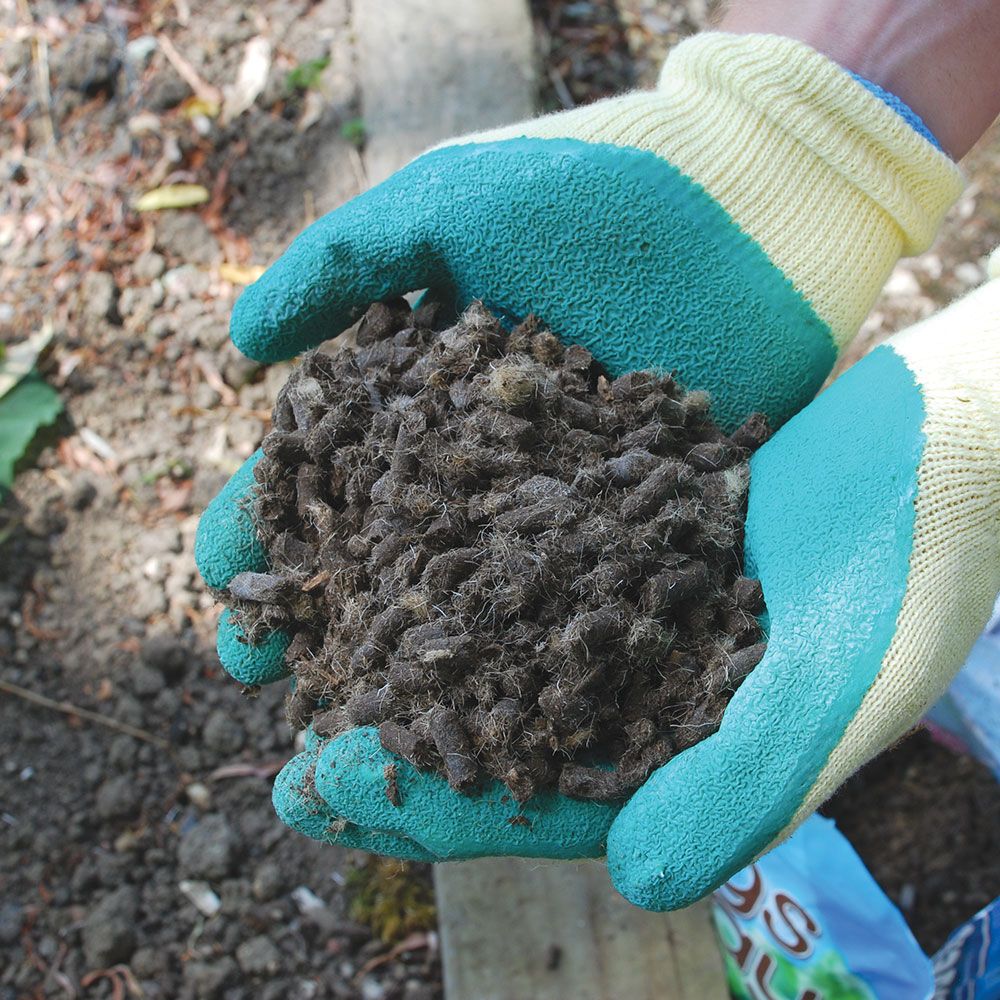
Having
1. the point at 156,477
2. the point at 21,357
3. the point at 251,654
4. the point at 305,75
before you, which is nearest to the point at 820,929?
the point at 251,654

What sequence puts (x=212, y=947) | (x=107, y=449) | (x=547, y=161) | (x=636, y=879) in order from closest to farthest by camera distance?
(x=636, y=879), (x=547, y=161), (x=212, y=947), (x=107, y=449)

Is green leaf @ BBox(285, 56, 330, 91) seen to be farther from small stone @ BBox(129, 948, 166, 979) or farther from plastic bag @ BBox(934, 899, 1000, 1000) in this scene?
plastic bag @ BBox(934, 899, 1000, 1000)

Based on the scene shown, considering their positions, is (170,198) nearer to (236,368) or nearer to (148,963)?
(236,368)

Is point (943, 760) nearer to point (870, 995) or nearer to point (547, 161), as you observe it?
point (870, 995)

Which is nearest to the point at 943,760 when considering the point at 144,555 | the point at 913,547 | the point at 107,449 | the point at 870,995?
the point at 870,995

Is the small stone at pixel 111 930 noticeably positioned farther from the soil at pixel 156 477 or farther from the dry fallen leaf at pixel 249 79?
the dry fallen leaf at pixel 249 79

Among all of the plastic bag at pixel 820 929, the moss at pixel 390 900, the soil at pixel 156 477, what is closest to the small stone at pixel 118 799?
the soil at pixel 156 477
